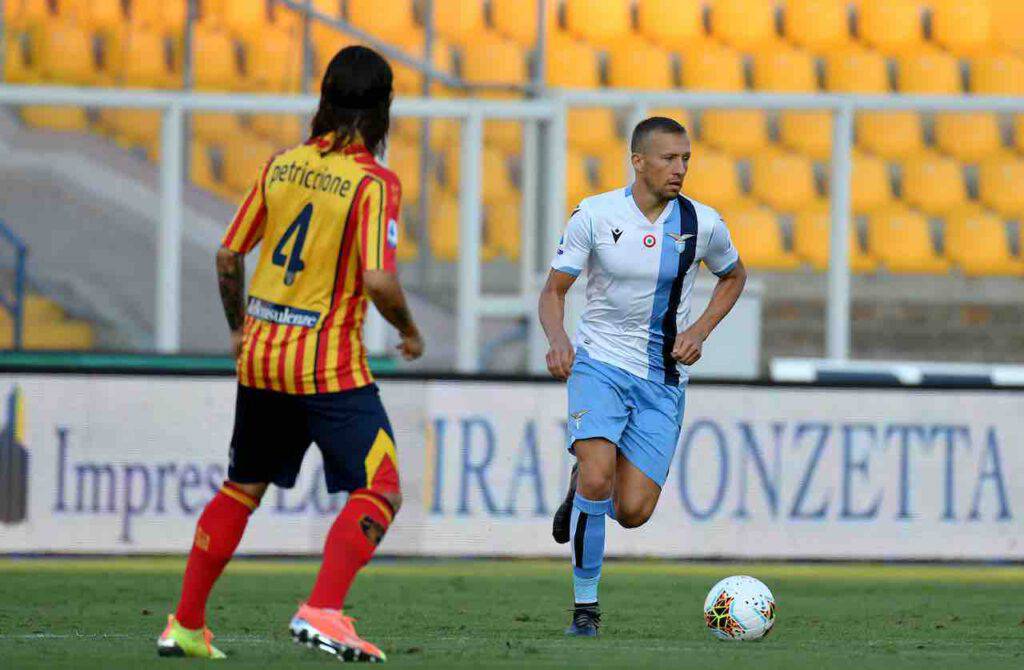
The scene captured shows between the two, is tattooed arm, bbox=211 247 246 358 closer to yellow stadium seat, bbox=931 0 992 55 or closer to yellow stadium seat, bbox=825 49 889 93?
yellow stadium seat, bbox=825 49 889 93

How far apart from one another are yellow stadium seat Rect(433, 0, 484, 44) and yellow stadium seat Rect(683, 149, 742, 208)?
1.95 m

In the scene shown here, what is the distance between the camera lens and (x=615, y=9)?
15273 mm

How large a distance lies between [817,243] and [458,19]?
318 centimetres

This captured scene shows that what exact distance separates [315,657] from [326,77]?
5.42 ft

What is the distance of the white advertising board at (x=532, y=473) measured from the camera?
9.62m

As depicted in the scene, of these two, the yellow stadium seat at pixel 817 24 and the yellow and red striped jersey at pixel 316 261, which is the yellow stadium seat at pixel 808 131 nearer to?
the yellow stadium seat at pixel 817 24

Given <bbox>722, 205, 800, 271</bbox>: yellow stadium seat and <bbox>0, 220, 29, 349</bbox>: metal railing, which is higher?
<bbox>722, 205, 800, 271</bbox>: yellow stadium seat

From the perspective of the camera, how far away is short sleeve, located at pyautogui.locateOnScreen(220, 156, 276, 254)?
531cm

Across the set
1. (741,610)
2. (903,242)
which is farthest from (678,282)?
(903,242)

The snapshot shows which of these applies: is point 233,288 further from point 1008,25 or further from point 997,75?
point 1008,25

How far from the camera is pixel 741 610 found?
6301mm

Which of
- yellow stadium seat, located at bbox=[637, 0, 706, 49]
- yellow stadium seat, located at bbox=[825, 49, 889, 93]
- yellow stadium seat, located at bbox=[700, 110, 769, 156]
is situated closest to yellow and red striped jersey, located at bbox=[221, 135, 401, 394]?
yellow stadium seat, located at bbox=[700, 110, 769, 156]

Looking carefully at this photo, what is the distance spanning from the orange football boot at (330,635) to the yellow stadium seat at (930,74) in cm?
1086

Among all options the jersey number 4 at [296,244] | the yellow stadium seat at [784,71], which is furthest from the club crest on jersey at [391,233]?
the yellow stadium seat at [784,71]
